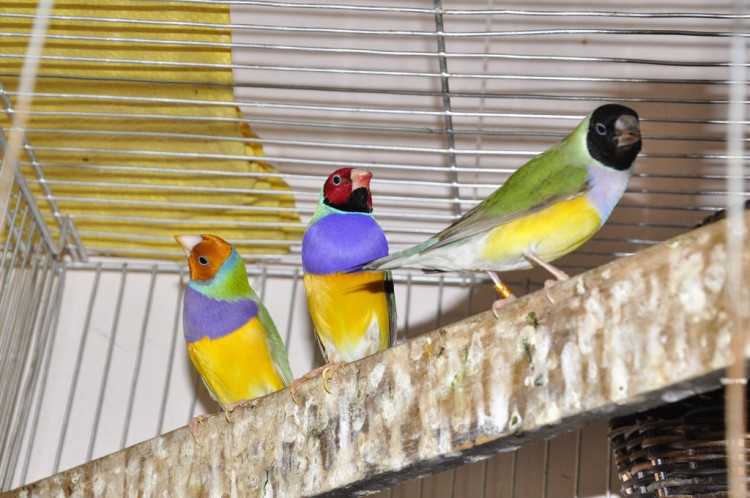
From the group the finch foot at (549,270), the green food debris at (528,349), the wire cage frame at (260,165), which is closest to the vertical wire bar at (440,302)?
the wire cage frame at (260,165)

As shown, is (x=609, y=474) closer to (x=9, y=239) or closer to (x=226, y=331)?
(x=226, y=331)

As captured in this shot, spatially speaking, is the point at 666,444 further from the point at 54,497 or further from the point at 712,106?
the point at 54,497

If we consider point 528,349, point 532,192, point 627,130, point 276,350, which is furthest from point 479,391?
point 276,350

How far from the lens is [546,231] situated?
148 cm

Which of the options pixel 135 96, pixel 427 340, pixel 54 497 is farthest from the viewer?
pixel 135 96

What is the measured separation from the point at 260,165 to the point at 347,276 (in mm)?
652

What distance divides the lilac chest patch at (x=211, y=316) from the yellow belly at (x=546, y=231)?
0.74 m

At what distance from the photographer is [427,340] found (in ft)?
4.64

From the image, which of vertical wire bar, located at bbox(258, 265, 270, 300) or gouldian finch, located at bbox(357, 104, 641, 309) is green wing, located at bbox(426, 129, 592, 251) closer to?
gouldian finch, located at bbox(357, 104, 641, 309)

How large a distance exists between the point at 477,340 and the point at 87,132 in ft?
3.85

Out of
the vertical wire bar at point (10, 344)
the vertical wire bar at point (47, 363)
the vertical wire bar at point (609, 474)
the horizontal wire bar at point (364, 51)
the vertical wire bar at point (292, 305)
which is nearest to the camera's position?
the horizontal wire bar at point (364, 51)

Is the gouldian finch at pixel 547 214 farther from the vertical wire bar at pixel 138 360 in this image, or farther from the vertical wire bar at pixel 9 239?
the vertical wire bar at pixel 138 360

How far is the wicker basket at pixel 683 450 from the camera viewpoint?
1.47 metres

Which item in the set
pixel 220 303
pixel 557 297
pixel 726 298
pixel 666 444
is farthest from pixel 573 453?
pixel 726 298
